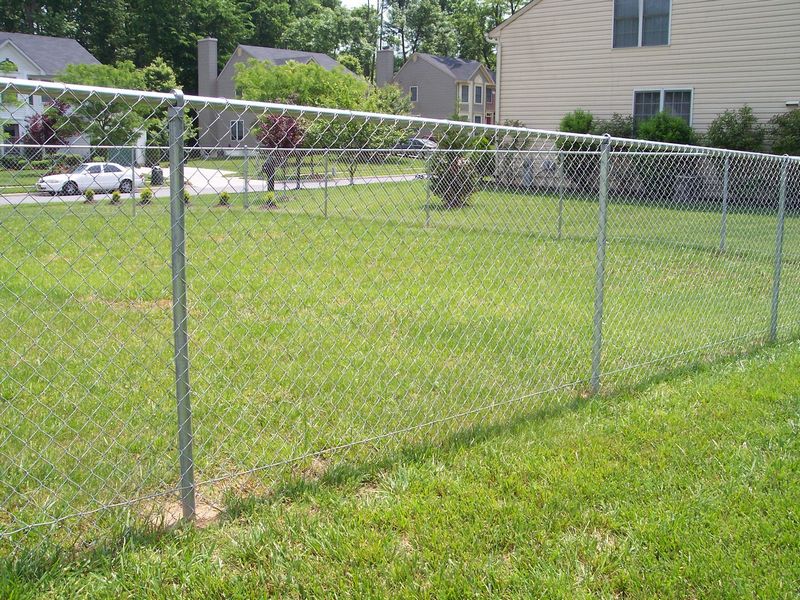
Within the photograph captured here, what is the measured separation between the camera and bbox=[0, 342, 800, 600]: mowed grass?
259cm

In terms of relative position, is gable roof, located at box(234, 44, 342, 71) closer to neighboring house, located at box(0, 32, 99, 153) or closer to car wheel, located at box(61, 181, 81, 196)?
neighboring house, located at box(0, 32, 99, 153)

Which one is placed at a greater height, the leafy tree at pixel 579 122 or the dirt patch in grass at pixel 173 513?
the leafy tree at pixel 579 122

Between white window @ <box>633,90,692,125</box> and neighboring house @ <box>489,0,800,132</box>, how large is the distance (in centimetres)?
2

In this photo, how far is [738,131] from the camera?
16328 mm

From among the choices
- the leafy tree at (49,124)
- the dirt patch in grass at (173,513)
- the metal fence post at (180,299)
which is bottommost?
the dirt patch in grass at (173,513)

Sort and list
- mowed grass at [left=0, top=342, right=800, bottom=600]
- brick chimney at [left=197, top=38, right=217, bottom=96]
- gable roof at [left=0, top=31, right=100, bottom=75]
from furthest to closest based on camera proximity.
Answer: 1. brick chimney at [left=197, top=38, right=217, bottom=96]
2. gable roof at [left=0, top=31, right=100, bottom=75]
3. mowed grass at [left=0, top=342, right=800, bottom=600]

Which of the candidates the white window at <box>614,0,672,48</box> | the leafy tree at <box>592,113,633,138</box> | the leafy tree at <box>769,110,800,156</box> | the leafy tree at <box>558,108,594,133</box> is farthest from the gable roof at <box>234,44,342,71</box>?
the leafy tree at <box>769,110,800,156</box>

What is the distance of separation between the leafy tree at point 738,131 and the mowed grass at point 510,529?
46.2ft

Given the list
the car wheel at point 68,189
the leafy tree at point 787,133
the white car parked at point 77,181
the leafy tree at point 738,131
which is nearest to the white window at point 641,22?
the leafy tree at point 738,131

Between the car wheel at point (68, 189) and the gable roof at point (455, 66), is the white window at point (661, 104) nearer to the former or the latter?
the car wheel at point (68, 189)

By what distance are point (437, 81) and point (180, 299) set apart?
4036 cm

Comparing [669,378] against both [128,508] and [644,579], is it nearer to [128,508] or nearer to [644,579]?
[644,579]

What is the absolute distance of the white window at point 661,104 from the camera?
1777cm

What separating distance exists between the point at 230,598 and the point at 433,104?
41.3 meters
